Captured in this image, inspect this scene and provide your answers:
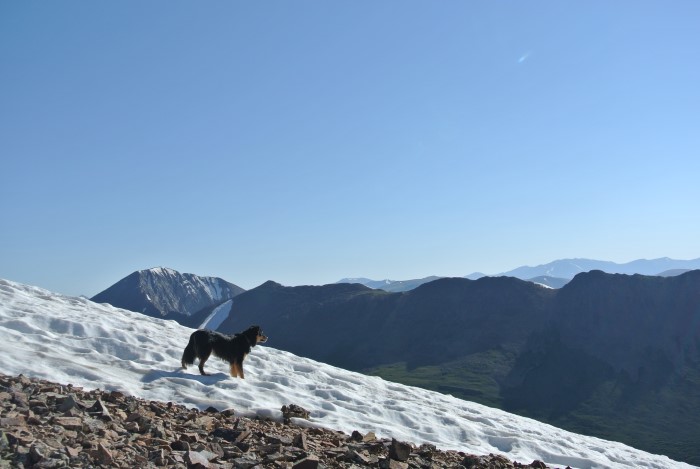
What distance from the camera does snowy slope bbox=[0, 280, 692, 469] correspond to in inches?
525

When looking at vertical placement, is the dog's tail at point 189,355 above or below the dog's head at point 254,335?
below

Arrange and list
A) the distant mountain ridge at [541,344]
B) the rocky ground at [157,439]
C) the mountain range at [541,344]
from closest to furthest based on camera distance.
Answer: the rocky ground at [157,439] → the mountain range at [541,344] → the distant mountain ridge at [541,344]

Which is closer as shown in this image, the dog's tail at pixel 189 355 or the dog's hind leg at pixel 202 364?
the dog's hind leg at pixel 202 364

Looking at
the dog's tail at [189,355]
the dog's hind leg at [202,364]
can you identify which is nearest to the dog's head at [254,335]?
the dog's hind leg at [202,364]

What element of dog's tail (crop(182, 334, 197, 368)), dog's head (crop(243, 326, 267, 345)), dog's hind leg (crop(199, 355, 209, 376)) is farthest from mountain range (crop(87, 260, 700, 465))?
dog's tail (crop(182, 334, 197, 368))

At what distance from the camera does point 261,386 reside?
15.8m

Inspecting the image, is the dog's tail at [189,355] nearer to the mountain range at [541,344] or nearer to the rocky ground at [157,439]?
the rocky ground at [157,439]

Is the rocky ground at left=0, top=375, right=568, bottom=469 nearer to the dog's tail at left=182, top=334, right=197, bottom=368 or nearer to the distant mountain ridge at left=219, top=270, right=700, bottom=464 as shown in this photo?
the dog's tail at left=182, top=334, right=197, bottom=368

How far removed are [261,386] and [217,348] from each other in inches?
79.5

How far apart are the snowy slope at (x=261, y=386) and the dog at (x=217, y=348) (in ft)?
1.40

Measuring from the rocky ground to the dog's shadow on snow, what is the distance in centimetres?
274

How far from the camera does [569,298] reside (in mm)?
155250

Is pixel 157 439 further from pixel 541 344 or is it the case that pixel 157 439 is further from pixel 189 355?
pixel 541 344

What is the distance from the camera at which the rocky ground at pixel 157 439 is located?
A: 25.1 ft
